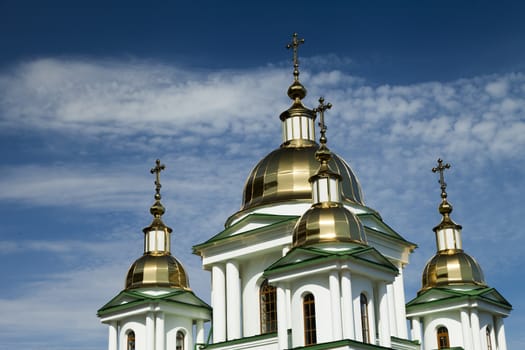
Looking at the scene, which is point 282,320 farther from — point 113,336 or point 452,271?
point 452,271

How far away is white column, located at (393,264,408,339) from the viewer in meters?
30.4

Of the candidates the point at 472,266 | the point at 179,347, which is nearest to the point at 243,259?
the point at 179,347

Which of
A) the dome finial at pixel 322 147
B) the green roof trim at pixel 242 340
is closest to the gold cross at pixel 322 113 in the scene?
the dome finial at pixel 322 147

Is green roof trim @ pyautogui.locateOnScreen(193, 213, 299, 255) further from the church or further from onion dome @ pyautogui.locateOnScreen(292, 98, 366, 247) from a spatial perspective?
onion dome @ pyautogui.locateOnScreen(292, 98, 366, 247)

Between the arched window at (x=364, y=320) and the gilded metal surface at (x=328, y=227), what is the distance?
155 centimetres

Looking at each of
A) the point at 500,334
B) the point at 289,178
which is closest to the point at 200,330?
the point at 289,178

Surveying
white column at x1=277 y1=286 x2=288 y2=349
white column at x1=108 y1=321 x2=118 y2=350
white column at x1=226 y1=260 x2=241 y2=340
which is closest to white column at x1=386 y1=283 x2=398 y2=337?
white column at x1=226 y1=260 x2=241 y2=340

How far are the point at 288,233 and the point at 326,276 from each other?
4.24 m

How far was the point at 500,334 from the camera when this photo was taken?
32.3 m

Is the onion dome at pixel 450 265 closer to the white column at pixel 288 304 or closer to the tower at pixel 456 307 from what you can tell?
the tower at pixel 456 307

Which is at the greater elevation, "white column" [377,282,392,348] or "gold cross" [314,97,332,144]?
"gold cross" [314,97,332,144]

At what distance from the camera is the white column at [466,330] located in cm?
3128

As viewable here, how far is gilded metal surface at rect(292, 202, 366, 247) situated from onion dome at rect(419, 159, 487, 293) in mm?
7431

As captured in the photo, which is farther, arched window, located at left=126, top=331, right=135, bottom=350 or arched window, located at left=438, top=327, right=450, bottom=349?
arched window, located at left=438, top=327, right=450, bottom=349
